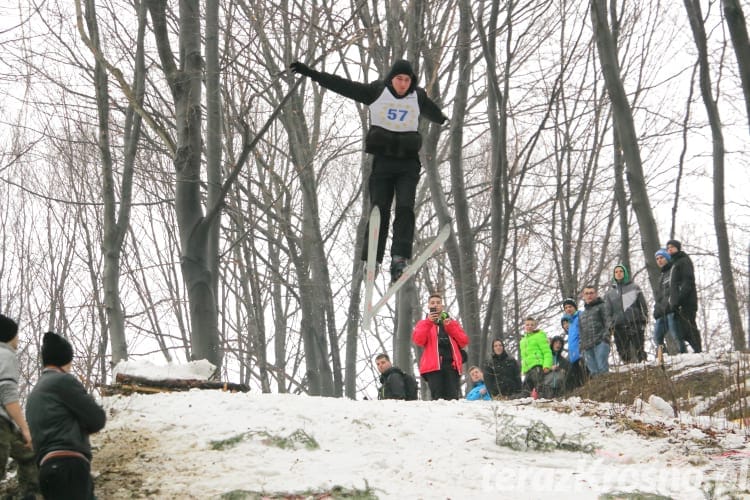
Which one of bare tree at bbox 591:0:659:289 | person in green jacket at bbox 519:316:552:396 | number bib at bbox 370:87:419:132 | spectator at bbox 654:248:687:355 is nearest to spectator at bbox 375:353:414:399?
person in green jacket at bbox 519:316:552:396

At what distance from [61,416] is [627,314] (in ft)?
23.3

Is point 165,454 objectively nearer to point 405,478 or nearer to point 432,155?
point 405,478

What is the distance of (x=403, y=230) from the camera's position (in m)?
8.10

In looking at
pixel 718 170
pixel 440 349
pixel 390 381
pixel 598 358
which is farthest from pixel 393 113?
pixel 718 170

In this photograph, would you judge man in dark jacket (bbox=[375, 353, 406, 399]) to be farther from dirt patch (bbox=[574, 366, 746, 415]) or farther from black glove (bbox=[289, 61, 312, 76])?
black glove (bbox=[289, 61, 312, 76])

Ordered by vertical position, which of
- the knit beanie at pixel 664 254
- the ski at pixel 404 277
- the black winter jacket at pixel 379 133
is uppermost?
the black winter jacket at pixel 379 133

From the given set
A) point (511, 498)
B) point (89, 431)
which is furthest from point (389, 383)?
point (89, 431)

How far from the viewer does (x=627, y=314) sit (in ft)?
31.9

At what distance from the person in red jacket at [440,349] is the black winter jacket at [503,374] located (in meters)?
0.71

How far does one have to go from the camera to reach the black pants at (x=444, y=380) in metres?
9.29

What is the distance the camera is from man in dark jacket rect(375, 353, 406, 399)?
9.16 m

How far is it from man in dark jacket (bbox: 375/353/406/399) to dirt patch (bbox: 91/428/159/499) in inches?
140

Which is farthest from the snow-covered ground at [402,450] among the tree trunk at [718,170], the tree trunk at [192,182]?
the tree trunk at [718,170]

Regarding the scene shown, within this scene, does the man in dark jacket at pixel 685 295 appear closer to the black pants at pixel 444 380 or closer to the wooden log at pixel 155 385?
the black pants at pixel 444 380
